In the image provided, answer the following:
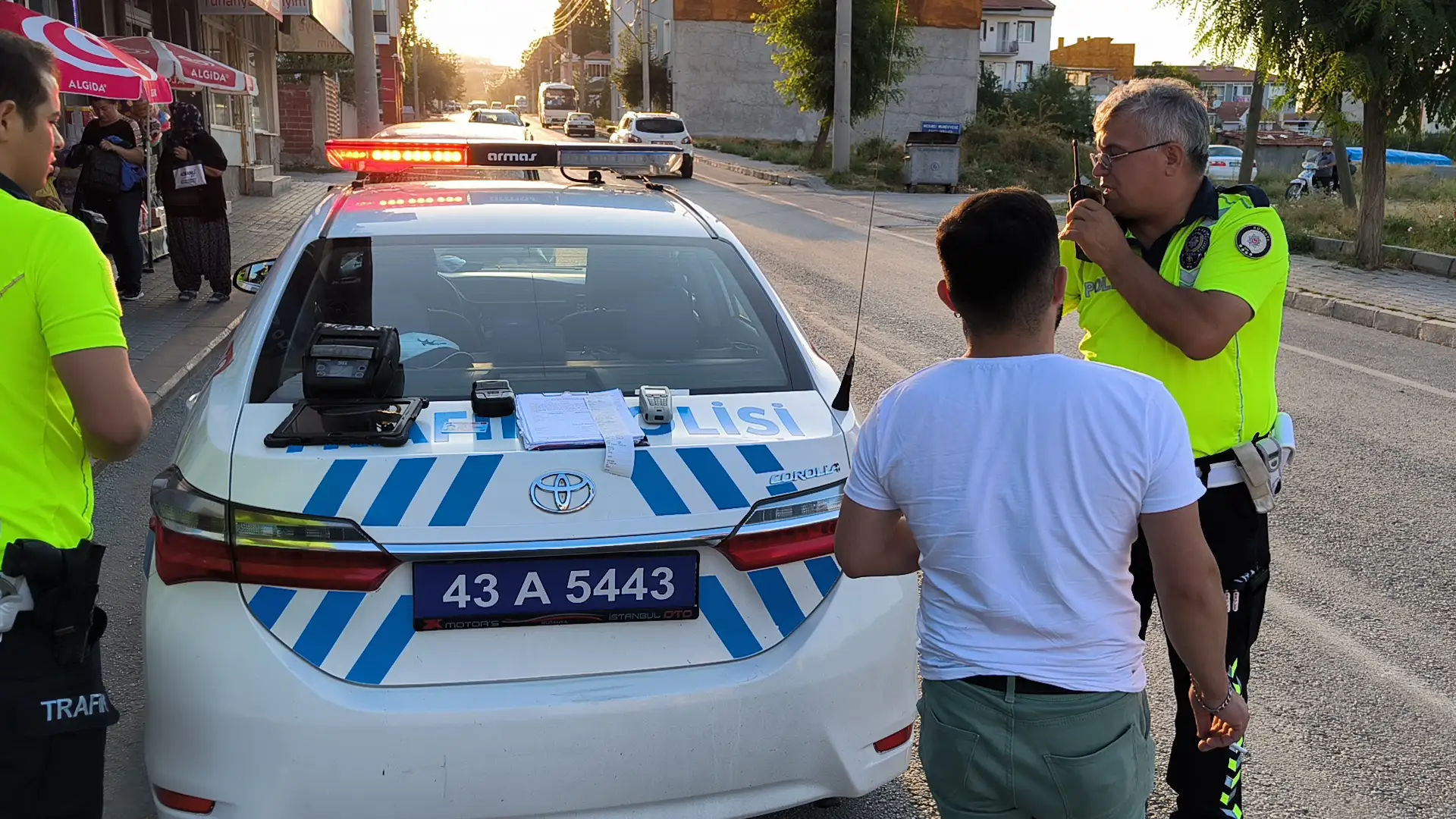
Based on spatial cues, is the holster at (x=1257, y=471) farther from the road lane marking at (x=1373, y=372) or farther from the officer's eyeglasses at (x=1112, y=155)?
the road lane marking at (x=1373, y=372)

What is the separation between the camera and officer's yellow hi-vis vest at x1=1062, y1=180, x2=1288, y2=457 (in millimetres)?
2486

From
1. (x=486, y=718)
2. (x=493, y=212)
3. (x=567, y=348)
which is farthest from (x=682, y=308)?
(x=486, y=718)

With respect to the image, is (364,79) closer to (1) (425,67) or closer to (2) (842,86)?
(2) (842,86)

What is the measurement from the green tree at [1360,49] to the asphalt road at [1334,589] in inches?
148

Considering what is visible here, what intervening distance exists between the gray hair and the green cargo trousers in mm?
1181

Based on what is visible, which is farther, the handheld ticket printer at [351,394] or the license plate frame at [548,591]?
the handheld ticket printer at [351,394]

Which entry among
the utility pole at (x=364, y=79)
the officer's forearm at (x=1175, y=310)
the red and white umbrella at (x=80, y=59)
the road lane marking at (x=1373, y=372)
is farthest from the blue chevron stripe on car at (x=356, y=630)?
the utility pole at (x=364, y=79)

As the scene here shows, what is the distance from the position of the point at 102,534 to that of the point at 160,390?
244cm

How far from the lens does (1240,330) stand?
8.25ft

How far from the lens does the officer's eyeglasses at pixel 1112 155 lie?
2.47 m

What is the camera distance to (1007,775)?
6.02 feet

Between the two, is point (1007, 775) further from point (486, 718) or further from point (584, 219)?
point (584, 219)

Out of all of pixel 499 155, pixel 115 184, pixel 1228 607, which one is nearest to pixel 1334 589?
pixel 1228 607

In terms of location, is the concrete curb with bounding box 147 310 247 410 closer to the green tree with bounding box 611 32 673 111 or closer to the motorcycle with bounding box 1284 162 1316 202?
the motorcycle with bounding box 1284 162 1316 202
